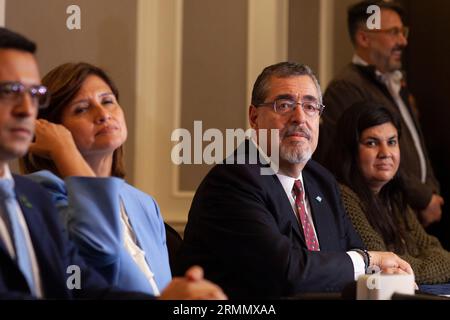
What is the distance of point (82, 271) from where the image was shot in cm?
172

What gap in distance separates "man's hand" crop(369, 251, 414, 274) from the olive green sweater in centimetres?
46

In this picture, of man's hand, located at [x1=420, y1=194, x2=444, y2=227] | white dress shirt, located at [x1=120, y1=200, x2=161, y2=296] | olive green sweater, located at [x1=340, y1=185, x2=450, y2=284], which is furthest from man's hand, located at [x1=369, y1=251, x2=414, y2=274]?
man's hand, located at [x1=420, y1=194, x2=444, y2=227]

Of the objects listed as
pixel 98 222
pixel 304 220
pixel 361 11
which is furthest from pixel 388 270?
pixel 361 11

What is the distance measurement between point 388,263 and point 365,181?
31.7 inches

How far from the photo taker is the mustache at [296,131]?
246 cm

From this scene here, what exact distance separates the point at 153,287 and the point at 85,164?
15.0 inches

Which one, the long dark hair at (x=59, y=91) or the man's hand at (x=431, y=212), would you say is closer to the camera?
the long dark hair at (x=59, y=91)

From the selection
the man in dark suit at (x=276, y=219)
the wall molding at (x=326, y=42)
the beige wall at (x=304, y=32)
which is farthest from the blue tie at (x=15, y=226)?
the wall molding at (x=326, y=42)

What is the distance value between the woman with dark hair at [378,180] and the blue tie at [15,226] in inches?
65.4

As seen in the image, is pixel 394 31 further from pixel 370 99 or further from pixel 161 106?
pixel 161 106

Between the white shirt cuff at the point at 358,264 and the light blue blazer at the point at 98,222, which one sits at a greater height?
the light blue blazer at the point at 98,222

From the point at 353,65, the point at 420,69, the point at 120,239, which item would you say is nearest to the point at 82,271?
the point at 120,239

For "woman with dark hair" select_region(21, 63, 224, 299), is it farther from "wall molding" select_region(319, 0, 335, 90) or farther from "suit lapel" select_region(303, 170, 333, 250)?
"wall molding" select_region(319, 0, 335, 90)

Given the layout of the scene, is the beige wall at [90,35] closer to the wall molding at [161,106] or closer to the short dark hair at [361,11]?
the wall molding at [161,106]
